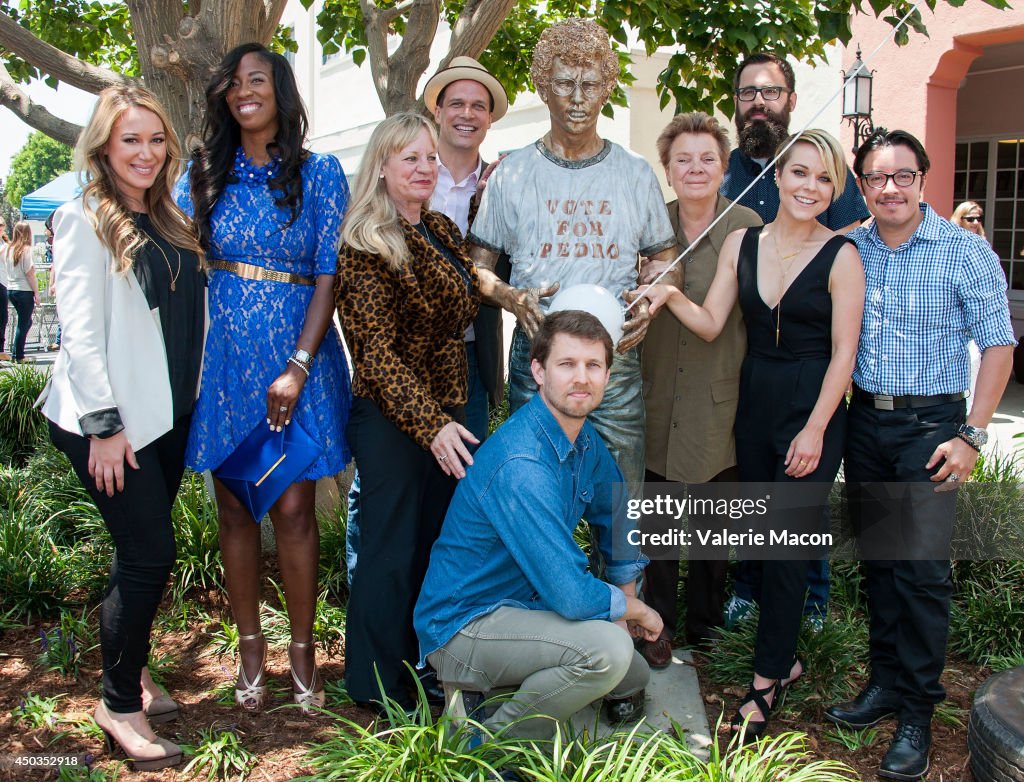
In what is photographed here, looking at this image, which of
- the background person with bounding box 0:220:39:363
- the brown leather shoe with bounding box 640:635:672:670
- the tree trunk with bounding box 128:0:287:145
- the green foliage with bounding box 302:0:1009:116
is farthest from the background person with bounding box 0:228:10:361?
the brown leather shoe with bounding box 640:635:672:670

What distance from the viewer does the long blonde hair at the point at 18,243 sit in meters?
13.2

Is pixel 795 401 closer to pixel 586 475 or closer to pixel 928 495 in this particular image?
pixel 928 495

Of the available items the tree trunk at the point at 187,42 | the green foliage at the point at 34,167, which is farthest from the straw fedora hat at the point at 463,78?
the green foliage at the point at 34,167

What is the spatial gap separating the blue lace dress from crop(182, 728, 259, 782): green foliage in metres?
0.88

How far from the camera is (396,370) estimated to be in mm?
3020

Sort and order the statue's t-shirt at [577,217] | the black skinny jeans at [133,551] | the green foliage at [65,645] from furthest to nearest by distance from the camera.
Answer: the green foliage at [65,645]
the statue's t-shirt at [577,217]
the black skinny jeans at [133,551]

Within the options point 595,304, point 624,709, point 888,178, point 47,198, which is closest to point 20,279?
point 47,198

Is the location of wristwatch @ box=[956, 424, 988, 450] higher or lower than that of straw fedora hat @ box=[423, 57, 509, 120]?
lower

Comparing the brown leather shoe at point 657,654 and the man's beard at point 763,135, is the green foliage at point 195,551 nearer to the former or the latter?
the brown leather shoe at point 657,654

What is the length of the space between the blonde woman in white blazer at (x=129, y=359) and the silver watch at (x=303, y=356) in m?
0.31

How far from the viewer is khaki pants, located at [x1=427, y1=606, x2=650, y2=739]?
8.77 ft

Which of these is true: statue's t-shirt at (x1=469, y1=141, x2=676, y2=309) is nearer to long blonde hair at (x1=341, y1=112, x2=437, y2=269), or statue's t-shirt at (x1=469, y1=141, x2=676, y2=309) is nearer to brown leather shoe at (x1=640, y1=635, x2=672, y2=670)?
long blonde hair at (x1=341, y1=112, x2=437, y2=269)

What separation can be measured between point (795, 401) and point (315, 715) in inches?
77.8

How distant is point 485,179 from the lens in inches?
152
